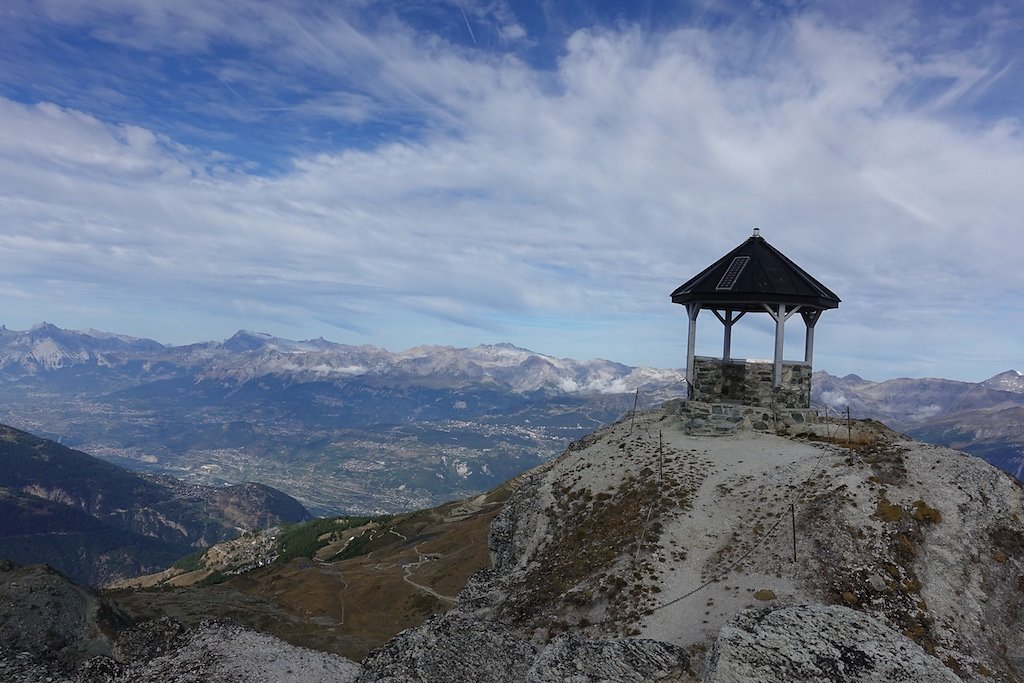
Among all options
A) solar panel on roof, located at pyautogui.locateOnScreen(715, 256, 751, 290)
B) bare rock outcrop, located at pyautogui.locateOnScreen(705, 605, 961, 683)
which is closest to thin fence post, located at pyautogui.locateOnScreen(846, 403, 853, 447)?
solar panel on roof, located at pyautogui.locateOnScreen(715, 256, 751, 290)

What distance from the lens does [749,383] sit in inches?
1449

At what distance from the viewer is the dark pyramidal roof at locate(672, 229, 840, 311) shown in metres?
34.3

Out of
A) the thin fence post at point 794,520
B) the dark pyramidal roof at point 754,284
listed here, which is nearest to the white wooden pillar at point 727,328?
the dark pyramidal roof at point 754,284

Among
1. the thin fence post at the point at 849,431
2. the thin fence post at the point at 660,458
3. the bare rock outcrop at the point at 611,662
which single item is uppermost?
the thin fence post at the point at 849,431

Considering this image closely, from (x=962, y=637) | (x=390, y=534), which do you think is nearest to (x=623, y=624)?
(x=962, y=637)

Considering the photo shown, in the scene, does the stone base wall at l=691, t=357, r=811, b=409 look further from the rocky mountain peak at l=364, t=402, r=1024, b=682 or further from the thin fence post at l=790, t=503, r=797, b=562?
the thin fence post at l=790, t=503, r=797, b=562

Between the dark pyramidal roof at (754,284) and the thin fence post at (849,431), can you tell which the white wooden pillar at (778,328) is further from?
the thin fence post at (849,431)

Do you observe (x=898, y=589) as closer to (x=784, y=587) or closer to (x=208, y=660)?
(x=784, y=587)

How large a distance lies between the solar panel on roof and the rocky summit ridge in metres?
9.05

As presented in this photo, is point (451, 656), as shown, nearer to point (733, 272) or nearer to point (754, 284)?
point (754, 284)

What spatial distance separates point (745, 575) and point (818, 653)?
712cm

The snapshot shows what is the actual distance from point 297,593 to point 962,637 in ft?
246

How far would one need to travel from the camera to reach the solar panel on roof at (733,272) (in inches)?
1377

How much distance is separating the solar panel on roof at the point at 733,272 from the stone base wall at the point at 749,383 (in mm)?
5275
